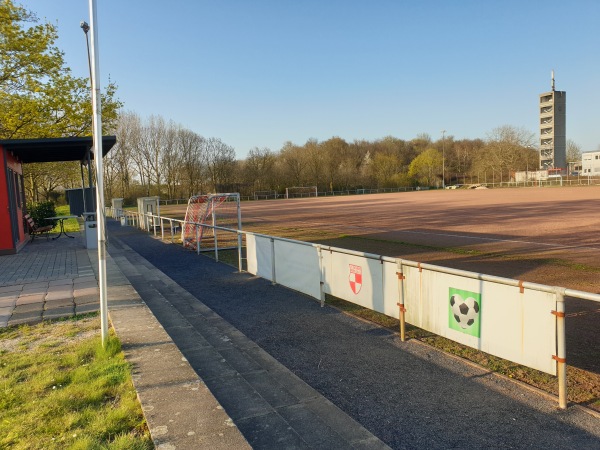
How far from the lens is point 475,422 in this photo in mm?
3615

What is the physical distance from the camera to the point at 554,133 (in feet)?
324

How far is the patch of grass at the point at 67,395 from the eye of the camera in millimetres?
3182

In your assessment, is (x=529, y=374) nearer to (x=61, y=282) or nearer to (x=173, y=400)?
(x=173, y=400)

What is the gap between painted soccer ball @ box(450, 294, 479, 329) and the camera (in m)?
4.62

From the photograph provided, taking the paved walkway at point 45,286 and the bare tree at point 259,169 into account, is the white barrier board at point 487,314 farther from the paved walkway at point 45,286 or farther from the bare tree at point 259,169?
the bare tree at point 259,169

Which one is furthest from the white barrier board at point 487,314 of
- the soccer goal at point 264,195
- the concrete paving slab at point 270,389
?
the soccer goal at point 264,195

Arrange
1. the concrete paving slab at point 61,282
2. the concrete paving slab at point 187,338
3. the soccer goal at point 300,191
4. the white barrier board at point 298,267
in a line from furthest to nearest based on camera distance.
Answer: the soccer goal at point 300,191 < the concrete paving slab at point 61,282 < the white barrier board at point 298,267 < the concrete paving slab at point 187,338

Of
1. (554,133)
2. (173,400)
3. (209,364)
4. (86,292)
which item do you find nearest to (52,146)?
(86,292)

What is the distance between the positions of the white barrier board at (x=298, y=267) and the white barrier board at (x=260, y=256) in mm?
367

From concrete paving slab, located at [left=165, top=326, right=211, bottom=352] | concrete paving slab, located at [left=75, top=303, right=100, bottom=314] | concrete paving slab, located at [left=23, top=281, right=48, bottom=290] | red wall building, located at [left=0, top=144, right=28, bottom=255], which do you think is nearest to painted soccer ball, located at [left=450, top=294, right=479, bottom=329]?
concrete paving slab, located at [left=165, top=326, right=211, bottom=352]

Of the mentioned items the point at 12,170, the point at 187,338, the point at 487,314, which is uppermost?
the point at 12,170

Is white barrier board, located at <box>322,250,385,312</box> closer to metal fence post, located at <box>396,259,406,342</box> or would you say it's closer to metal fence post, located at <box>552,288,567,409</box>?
metal fence post, located at <box>396,259,406,342</box>

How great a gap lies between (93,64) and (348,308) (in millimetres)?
4937

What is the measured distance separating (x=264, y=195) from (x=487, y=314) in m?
85.6
